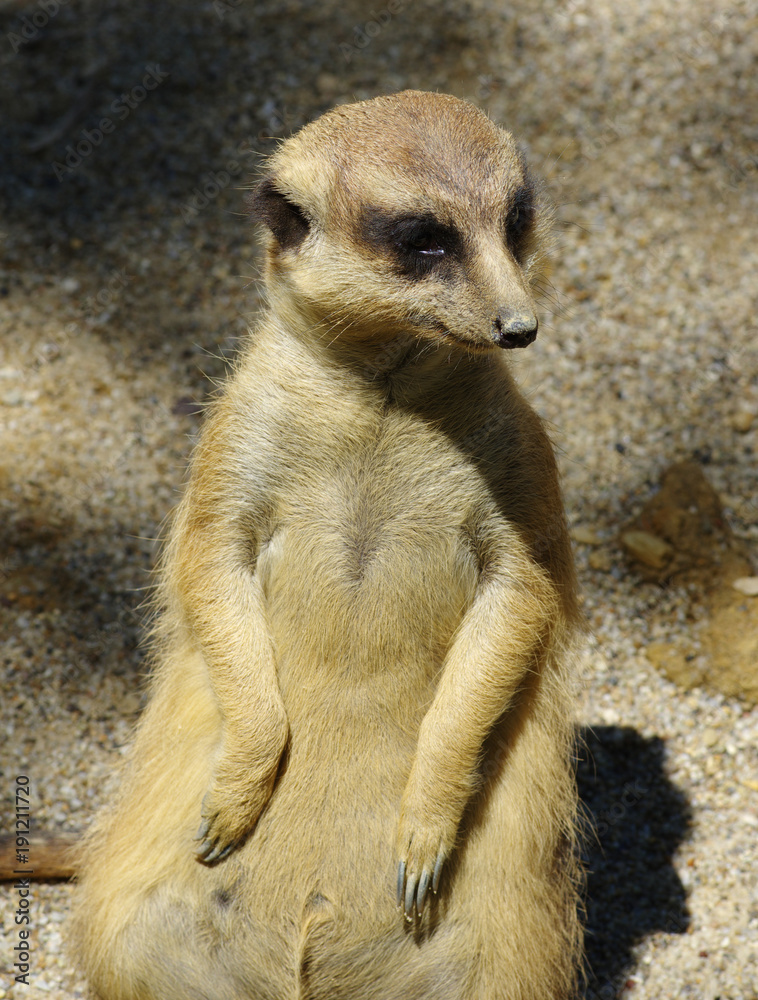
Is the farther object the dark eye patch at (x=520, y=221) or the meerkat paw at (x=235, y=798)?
the meerkat paw at (x=235, y=798)

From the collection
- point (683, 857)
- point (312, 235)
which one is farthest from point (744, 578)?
point (312, 235)

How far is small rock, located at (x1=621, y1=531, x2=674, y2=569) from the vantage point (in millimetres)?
3984

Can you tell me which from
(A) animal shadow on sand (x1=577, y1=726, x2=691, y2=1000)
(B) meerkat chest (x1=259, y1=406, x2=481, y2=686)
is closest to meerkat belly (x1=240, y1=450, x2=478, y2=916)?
(B) meerkat chest (x1=259, y1=406, x2=481, y2=686)

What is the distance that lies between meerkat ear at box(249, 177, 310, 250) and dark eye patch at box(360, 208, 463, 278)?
0.26 meters

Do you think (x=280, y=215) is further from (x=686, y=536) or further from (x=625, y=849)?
(x=625, y=849)

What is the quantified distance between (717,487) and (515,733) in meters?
1.75

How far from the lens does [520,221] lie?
2.51 m

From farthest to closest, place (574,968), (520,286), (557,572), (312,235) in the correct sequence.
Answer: (574,968) < (557,572) < (312,235) < (520,286)

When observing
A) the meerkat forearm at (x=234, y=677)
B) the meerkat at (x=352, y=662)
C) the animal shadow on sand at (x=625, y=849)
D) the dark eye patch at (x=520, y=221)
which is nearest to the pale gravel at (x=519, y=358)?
the animal shadow on sand at (x=625, y=849)

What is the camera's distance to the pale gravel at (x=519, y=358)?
3574 millimetres

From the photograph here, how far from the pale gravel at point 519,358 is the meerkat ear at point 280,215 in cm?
81

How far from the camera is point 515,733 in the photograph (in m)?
2.84

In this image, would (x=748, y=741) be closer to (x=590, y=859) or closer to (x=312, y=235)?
(x=590, y=859)

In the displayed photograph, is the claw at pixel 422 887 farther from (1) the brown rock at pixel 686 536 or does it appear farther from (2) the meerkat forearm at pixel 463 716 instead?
(1) the brown rock at pixel 686 536
